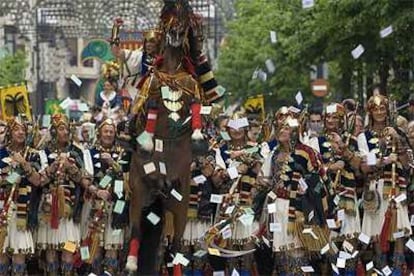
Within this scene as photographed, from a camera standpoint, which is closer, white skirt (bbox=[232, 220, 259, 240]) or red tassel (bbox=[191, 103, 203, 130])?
red tassel (bbox=[191, 103, 203, 130])

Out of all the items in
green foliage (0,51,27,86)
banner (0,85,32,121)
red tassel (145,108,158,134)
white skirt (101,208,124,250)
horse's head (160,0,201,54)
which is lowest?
green foliage (0,51,27,86)

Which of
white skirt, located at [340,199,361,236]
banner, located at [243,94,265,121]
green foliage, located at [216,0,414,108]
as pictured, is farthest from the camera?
green foliage, located at [216,0,414,108]

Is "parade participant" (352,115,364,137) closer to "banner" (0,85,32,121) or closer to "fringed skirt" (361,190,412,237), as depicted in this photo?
"fringed skirt" (361,190,412,237)

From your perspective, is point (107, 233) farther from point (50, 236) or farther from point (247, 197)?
point (247, 197)

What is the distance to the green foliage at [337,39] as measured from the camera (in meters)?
22.3

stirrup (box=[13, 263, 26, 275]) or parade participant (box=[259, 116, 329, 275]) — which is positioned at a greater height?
parade participant (box=[259, 116, 329, 275])

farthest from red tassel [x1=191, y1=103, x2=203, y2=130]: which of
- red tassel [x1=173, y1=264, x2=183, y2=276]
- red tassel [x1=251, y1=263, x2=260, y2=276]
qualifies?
red tassel [x1=251, y1=263, x2=260, y2=276]

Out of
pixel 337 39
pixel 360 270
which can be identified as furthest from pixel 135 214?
pixel 337 39

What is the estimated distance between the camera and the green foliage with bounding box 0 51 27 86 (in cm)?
4450

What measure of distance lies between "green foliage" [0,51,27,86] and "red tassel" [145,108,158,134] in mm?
32531

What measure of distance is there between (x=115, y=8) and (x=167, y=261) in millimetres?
22424

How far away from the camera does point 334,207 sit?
46.6 ft

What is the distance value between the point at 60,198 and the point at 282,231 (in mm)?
2519

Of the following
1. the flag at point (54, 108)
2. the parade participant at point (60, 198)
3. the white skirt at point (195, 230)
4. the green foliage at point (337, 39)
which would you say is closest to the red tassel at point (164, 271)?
the white skirt at point (195, 230)
